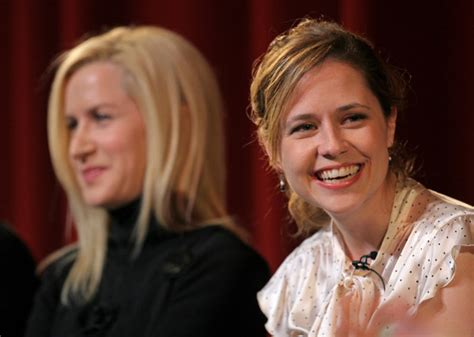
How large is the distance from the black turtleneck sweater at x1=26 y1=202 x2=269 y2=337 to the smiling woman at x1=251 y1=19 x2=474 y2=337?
33 cm

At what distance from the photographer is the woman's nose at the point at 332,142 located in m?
1.17

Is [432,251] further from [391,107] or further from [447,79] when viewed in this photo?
[447,79]

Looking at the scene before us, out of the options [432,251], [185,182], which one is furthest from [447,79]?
[185,182]

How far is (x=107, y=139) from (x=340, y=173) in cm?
68

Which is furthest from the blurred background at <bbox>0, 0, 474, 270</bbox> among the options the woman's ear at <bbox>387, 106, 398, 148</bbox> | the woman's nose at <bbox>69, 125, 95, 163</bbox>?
the woman's nose at <bbox>69, 125, 95, 163</bbox>

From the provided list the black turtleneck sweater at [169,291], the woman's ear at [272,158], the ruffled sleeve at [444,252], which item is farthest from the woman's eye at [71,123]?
the ruffled sleeve at [444,252]

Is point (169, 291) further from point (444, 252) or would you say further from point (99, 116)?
point (444, 252)

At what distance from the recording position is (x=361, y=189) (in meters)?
1.19

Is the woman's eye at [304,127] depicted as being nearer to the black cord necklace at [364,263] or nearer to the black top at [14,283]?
the black cord necklace at [364,263]

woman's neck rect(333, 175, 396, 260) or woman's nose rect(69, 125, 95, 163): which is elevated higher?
woman's neck rect(333, 175, 396, 260)

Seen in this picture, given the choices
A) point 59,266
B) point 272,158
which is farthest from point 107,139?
point 272,158

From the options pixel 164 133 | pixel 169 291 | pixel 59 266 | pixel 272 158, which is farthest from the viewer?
pixel 59 266

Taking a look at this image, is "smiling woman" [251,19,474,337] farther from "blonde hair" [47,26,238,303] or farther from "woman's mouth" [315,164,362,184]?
"blonde hair" [47,26,238,303]

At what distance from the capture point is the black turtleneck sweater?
1.58 metres
